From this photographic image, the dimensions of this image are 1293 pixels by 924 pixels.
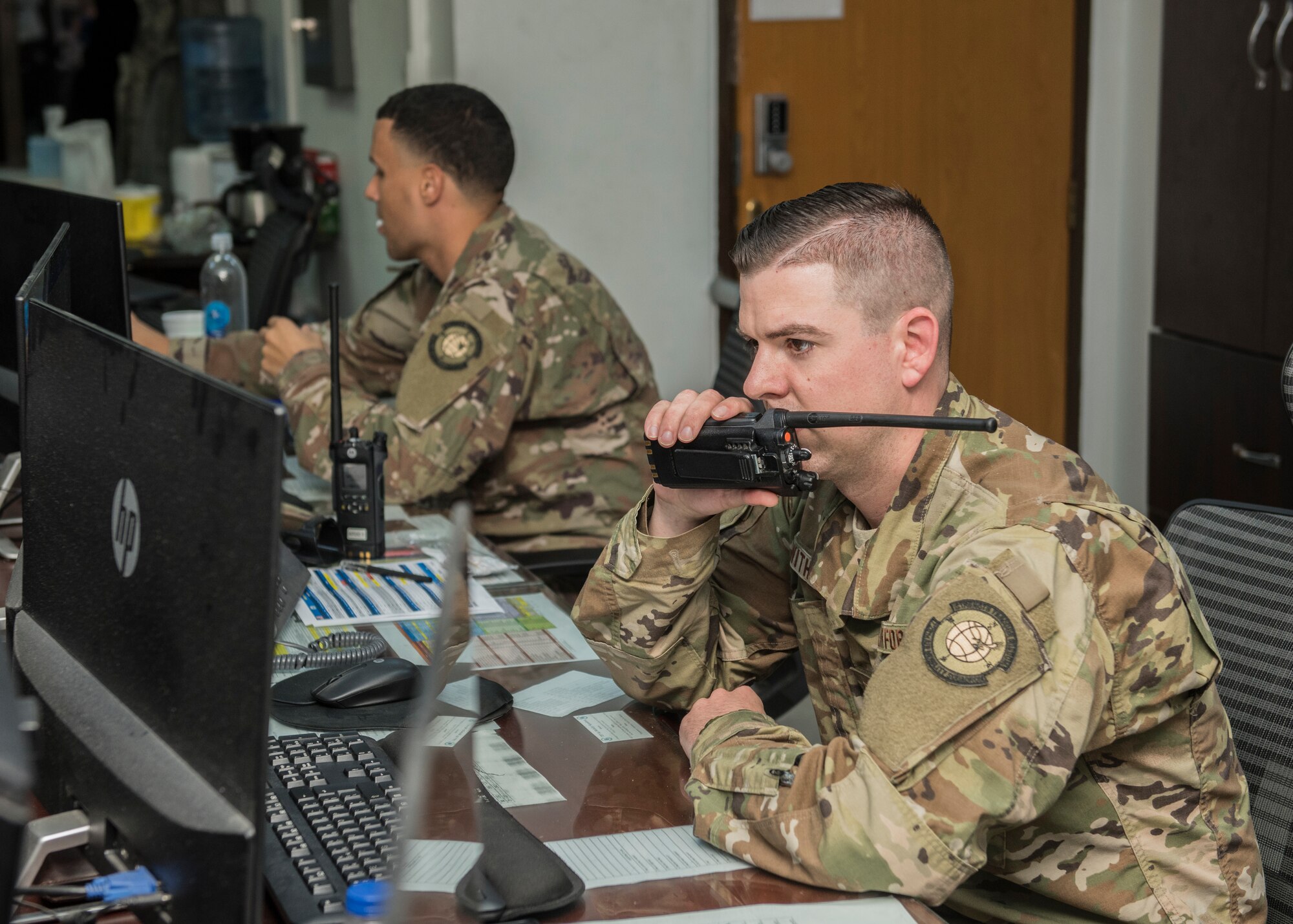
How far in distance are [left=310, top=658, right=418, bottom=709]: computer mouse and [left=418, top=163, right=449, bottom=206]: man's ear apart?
49.3 inches

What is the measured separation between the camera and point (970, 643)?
104 cm

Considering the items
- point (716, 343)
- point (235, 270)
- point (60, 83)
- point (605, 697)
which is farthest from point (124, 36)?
point (605, 697)

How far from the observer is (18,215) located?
73.0 inches

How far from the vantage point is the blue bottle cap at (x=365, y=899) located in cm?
93

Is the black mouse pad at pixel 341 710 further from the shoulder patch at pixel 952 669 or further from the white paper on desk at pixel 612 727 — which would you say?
the shoulder patch at pixel 952 669

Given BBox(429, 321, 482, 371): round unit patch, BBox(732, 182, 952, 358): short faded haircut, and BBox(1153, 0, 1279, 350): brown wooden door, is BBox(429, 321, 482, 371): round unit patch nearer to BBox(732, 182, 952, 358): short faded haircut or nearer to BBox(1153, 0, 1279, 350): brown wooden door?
BBox(732, 182, 952, 358): short faded haircut

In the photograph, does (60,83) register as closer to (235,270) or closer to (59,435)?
(235,270)

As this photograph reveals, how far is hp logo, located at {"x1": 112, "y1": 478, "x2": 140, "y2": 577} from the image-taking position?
871mm

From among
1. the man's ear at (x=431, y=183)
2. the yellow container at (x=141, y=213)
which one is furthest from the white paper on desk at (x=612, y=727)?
the yellow container at (x=141, y=213)

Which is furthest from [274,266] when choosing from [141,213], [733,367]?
[733,367]

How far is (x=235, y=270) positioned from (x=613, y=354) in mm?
1241

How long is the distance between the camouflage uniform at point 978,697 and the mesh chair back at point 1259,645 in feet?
0.33

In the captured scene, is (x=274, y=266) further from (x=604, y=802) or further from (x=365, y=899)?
(x=365, y=899)

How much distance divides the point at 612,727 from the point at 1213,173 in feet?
7.37
